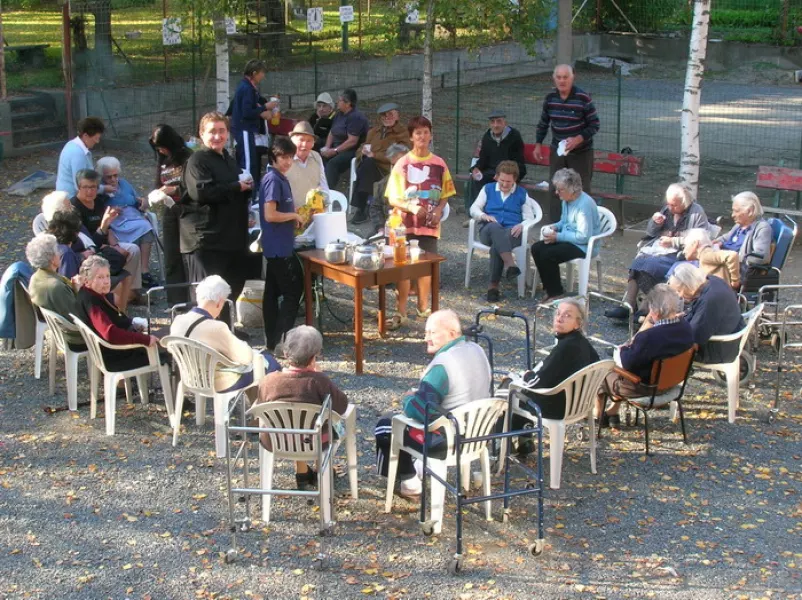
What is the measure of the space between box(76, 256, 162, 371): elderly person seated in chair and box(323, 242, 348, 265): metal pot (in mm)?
1622

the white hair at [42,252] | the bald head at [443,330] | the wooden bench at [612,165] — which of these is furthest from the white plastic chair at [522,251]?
the bald head at [443,330]

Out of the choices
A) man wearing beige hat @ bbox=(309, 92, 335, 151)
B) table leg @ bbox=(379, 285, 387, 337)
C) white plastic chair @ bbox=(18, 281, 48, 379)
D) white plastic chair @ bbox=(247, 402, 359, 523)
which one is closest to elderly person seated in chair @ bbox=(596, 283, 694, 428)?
white plastic chair @ bbox=(247, 402, 359, 523)

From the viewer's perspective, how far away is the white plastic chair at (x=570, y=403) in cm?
607

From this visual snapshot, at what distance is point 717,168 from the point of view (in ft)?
48.1

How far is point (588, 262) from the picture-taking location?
9.32 meters

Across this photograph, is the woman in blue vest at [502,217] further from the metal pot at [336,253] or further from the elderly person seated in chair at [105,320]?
the elderly person seated in chair at [105,320]

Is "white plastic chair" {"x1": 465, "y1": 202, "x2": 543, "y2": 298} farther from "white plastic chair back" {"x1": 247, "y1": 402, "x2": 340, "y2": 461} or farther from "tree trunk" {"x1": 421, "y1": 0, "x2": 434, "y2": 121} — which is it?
"white plastic chair back" {"x1": 247, "y1": 402, "x2": 340, "y2": 461}

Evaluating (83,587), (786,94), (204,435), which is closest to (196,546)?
(83,587)

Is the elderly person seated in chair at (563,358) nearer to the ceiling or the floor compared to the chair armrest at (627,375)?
nearer to the ceiling

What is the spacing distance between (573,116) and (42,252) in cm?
574

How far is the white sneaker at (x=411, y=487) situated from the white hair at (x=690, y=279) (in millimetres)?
2327

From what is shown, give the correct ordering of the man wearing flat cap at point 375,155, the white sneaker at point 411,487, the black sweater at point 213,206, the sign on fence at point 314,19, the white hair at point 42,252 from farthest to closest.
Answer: the sign on fence at point 314,19
the man wearing flat cap at point 375,155
the black sweater at point 213,206
the white hair at point 42,252
the white sneaker at point 411,487

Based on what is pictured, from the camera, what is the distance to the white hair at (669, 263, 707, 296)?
7066mm

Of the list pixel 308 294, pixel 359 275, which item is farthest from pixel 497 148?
pixel 359 275
